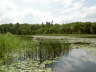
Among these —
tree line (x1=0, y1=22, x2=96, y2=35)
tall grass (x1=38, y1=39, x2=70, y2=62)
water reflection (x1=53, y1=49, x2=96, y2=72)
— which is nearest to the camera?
water reflection (x1=53, y1=49, x2=96, y2=72)

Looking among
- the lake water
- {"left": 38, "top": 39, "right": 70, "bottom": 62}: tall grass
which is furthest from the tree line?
the lake water

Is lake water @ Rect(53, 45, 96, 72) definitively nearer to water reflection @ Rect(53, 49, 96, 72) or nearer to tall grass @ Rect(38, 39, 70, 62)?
water reflection @ Rect(53, 49, 96, 72)

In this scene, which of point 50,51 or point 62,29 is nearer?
point 50,51

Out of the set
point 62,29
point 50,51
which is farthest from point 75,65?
point 62,29

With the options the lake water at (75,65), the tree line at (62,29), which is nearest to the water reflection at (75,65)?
the lake water at (75,65)

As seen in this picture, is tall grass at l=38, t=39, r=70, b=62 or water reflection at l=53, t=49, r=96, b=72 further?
tall grass at l=38, t=39, r=70, b=62

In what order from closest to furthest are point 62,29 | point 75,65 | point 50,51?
point 75,65, point 50,51, point 62,29

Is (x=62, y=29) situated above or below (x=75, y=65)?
above

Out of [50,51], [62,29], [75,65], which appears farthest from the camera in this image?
[62,29]

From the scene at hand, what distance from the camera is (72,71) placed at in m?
6.27

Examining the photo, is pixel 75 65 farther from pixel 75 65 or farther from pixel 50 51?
pixel 50 51

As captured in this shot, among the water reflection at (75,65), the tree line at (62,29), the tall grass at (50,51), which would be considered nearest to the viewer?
the water reflection at (75,65)

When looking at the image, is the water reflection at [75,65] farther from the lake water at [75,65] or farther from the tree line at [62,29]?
the tree line at [62,29]

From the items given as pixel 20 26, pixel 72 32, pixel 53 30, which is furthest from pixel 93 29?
pixel 20 26
